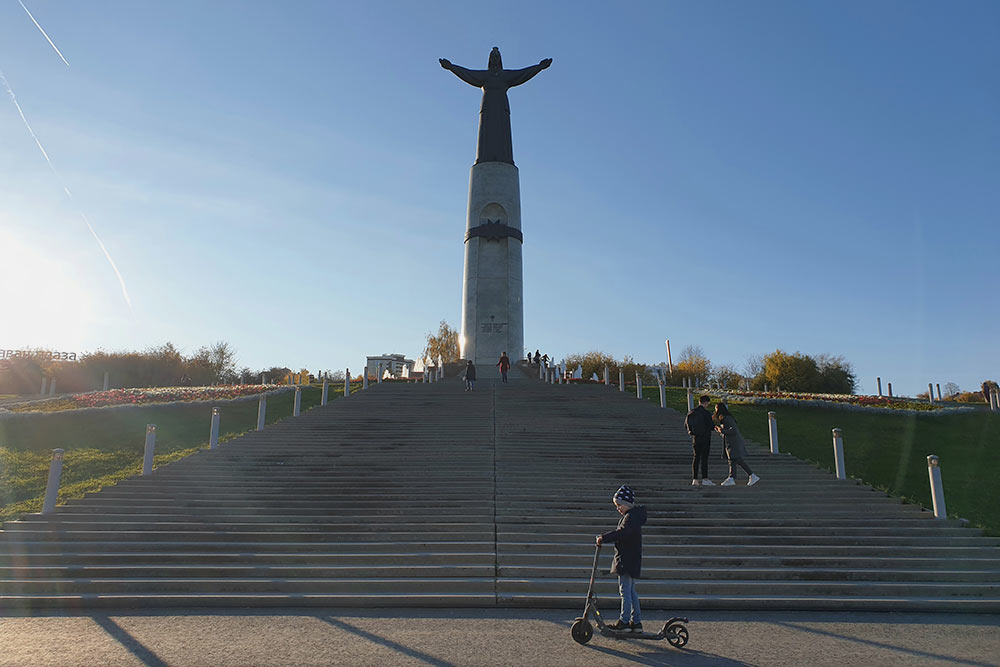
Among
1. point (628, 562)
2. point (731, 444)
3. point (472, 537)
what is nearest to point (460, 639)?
point (628, 562)

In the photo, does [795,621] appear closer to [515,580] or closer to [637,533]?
[637,533]

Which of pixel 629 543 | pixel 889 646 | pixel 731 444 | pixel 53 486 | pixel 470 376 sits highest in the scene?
pixel 470 376

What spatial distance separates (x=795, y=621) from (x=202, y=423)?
17618 millimetres

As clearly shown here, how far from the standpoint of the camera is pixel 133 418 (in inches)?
799

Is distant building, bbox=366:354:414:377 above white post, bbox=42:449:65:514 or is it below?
above

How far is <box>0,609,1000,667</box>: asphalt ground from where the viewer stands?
18.3ft

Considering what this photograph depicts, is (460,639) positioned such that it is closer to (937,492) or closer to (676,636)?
(676,636)

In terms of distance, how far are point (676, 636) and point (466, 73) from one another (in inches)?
1445

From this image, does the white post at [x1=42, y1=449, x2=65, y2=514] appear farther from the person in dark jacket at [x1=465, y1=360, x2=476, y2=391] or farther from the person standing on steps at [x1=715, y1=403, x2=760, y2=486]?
the person in dark jacket at [x1=465, y1=360, x2=476, y2=391]

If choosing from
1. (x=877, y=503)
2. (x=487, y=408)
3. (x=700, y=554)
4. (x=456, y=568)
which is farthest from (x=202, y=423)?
(x=877, y=503)

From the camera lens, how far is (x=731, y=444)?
37.3 ft

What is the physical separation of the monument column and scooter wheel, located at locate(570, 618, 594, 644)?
87.4 feet

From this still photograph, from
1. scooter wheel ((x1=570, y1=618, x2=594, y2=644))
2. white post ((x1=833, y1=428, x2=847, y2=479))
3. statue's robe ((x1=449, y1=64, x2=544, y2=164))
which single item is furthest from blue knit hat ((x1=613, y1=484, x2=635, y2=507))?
statue's robe ((x1=449, y1=64, x2=544, y2=164))

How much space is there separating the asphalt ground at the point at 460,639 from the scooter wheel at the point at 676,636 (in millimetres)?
65
